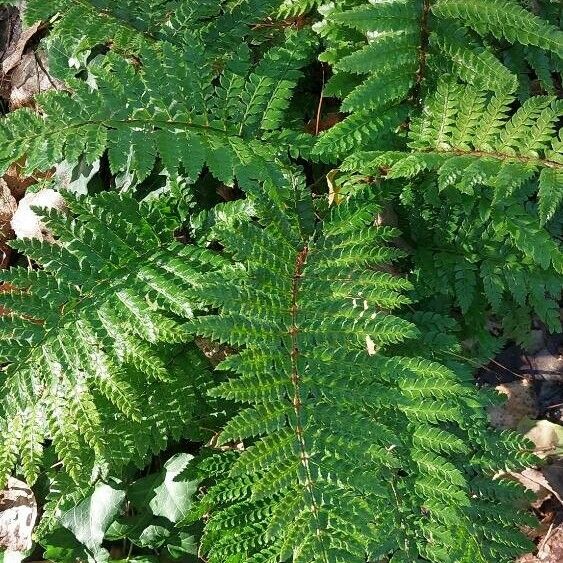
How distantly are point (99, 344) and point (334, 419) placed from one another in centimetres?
81

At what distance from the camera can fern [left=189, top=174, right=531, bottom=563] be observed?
76.9 inches

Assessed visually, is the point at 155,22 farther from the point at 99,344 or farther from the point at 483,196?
the point at 483,196

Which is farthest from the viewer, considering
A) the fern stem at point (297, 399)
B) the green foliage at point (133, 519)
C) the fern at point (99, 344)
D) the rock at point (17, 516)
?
the rock at point (17, 516)

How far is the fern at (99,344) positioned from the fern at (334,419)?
23 cm

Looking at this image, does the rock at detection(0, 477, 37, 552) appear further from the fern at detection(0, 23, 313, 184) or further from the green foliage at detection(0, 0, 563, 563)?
the fern at detection(0, 23, 313, 184)

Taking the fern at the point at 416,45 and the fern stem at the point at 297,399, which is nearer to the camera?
the fern stem at the point at 297,399

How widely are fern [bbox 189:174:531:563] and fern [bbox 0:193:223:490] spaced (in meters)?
0.23

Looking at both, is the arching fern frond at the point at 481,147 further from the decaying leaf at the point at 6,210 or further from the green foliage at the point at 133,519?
the decaying leaf at the point at 6,210

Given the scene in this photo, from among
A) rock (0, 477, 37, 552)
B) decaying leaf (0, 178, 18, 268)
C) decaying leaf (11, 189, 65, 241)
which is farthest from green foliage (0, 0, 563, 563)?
decaying leaf (0, 178, 18, 268)

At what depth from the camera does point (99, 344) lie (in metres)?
2.19

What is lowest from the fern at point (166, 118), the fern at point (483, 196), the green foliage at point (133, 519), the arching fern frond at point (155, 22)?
the green foliage at point (133, 519)

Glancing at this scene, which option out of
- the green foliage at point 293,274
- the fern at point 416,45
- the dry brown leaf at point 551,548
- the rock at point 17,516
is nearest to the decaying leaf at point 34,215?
the green foliage at point 293,274

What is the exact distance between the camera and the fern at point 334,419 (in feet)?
6.41

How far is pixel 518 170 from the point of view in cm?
214
